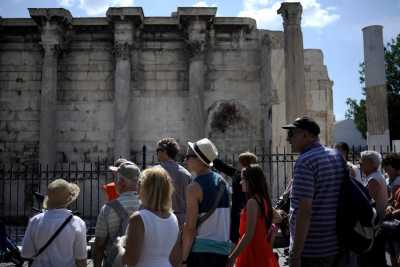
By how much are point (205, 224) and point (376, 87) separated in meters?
10.3

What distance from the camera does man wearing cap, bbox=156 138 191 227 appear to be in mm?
4797

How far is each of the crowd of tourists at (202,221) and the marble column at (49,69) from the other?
961 cm

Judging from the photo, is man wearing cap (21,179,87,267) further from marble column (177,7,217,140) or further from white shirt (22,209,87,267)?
marble column (177,7,217,140)

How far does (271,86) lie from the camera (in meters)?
13.6

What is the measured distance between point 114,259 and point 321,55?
13432mm

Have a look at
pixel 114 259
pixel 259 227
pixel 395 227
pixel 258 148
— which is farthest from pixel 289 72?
pixel 114 259

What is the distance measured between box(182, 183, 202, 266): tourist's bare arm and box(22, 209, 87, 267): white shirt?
0.89 meters

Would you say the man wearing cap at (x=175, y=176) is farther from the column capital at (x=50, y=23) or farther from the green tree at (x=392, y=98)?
the green tree at (x=392, y=98)

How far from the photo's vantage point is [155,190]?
3137 mm

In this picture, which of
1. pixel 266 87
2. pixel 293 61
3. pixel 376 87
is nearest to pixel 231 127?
pixel 266 87

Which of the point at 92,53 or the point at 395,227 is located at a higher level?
the point at 92,53

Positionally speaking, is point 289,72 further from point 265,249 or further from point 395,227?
point 265,249

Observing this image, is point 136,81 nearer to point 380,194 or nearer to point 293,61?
point 293,61

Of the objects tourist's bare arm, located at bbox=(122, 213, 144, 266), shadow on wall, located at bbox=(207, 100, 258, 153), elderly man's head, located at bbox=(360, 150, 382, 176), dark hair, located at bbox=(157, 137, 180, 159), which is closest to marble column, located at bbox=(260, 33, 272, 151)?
shadow on wall, located at bbox=(207, 100, 258, 153)
